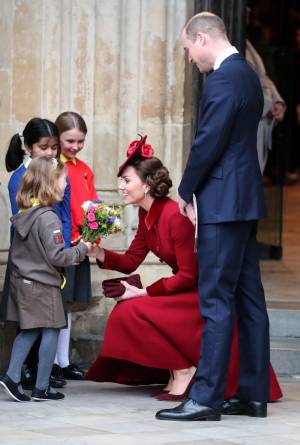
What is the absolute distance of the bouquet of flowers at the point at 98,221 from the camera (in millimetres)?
7094

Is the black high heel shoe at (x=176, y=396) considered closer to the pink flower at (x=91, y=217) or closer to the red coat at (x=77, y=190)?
the pink flower at (x=91, y=217)

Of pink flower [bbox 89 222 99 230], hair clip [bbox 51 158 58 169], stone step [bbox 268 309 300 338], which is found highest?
hair clip [bbox 51 158 58 169]

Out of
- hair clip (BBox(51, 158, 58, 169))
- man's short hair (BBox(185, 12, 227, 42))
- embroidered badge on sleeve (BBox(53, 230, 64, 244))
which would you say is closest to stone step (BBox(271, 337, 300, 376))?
embroidered badge on sleeve (BBox(53, 230, 64, 244))

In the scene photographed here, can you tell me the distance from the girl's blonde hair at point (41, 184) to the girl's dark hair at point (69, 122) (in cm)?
69

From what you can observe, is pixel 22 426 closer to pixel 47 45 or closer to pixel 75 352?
pixel 75 352

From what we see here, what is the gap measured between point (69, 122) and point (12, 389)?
1.63 metres

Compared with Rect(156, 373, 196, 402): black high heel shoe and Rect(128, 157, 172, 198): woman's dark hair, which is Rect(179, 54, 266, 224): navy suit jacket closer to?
Rect(128, 157, 172, 198): woman's dark hair

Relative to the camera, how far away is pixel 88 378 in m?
7.43

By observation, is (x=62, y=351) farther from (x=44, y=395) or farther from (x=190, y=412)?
(x=190, y=412)

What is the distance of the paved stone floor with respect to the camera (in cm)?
609

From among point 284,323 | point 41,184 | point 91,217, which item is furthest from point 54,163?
point 284,323

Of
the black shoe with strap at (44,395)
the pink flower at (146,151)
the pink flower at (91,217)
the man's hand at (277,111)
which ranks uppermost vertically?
the man's hand at (277,111)

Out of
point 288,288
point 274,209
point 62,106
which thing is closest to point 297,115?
point 274,209

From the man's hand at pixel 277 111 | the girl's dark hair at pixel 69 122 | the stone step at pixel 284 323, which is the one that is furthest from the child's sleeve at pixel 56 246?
the man's hand at pixel 277 111
